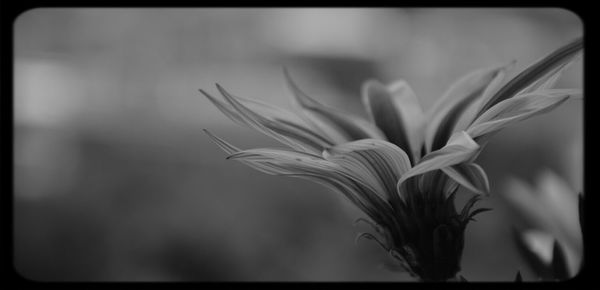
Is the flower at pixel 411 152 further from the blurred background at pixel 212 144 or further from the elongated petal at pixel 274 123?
the blurred background at pixel 212 144

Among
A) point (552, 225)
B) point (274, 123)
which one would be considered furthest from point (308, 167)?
point (552, 225)

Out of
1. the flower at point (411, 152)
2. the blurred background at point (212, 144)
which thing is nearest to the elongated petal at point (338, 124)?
the flower at point (411, 152)

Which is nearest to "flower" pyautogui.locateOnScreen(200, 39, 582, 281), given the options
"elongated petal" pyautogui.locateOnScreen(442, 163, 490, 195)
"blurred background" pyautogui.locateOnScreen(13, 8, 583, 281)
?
"elongated petal" pyautogui.locateOnScreen(442, 163, 490, 195)

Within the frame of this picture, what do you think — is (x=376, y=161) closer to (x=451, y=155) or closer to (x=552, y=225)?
(x=451, y=155)

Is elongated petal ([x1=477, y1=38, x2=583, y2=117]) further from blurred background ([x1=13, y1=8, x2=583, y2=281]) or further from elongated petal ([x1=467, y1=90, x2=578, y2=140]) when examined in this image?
blurred background ([x1=13, y1=8, x2=583, y2=281])

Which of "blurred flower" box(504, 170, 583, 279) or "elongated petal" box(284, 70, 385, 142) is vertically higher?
"elongated petal" box(284, 70, 385, 142)
